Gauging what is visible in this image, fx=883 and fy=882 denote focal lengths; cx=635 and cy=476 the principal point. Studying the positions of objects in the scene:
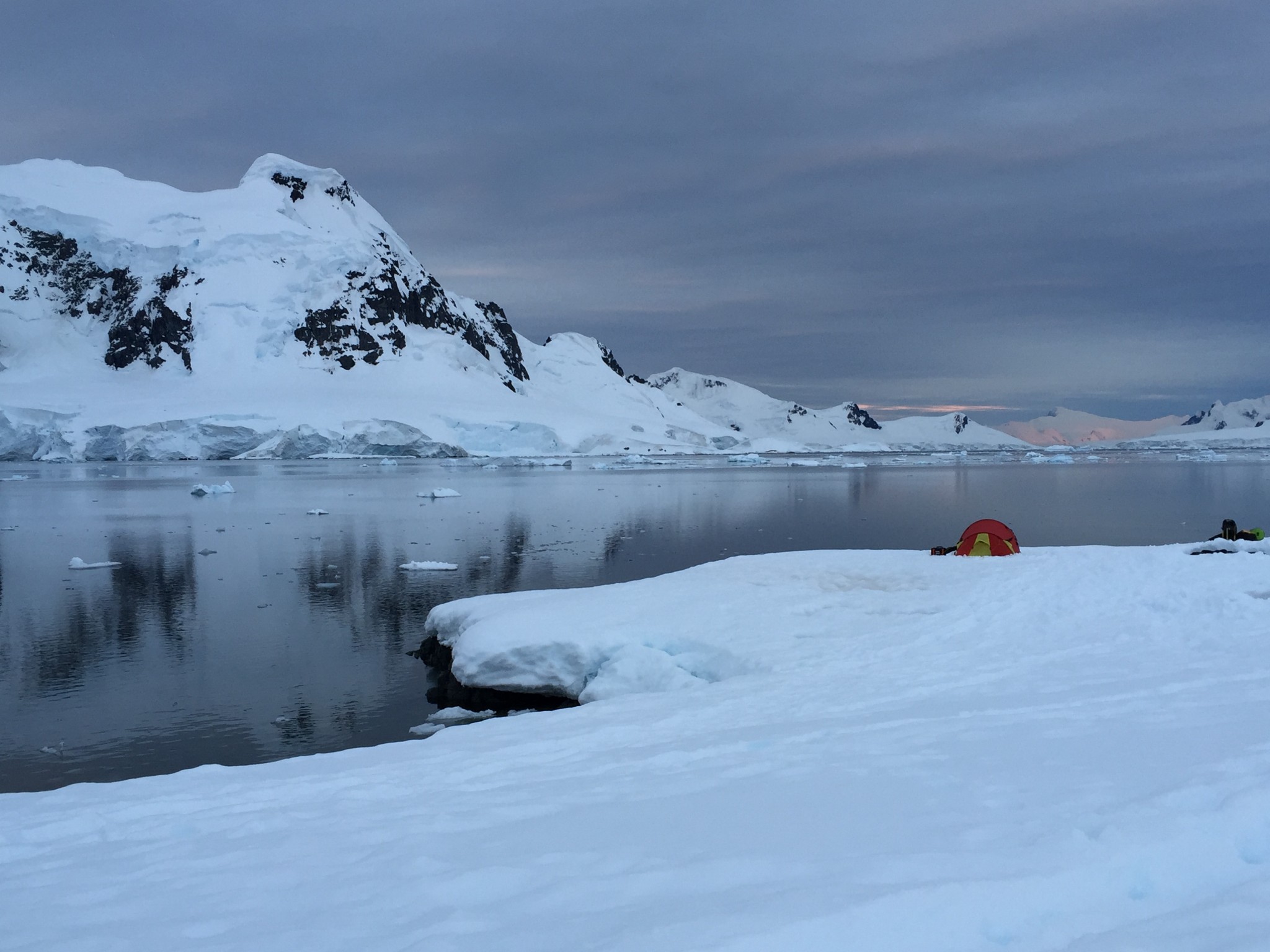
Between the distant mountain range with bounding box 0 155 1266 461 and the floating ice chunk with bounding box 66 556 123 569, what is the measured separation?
7494 centimetres

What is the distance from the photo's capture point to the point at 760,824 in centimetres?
433

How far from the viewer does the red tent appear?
646 inches

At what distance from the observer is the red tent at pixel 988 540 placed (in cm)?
1641

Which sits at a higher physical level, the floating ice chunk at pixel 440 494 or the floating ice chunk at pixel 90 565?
the floating ice chunk at pixel 440 494

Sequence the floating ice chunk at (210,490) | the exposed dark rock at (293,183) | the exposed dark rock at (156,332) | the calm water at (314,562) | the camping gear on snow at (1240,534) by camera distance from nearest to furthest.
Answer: the calm water at (314,562) → the camping gear on snow at (1240,534) → the floating ice chunk at (210,490) → the exposed dark rock at (156,332) → the exposed dark rock at (293,183)

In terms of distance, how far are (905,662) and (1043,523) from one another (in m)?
27.7

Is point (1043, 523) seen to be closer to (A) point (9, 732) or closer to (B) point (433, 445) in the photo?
(A) point (9, 732)

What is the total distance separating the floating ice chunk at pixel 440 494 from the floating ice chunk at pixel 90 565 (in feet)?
67.7

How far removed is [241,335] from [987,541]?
11996 cm

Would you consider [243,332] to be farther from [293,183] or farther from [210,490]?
[210,490]

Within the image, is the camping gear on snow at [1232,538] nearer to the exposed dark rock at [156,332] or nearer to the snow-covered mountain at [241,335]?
the snow-covered mountain at [241,335]

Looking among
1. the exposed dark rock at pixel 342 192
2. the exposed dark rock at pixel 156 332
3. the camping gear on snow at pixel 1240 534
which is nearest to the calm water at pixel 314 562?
the camping gear on snow at pixel 1240 534

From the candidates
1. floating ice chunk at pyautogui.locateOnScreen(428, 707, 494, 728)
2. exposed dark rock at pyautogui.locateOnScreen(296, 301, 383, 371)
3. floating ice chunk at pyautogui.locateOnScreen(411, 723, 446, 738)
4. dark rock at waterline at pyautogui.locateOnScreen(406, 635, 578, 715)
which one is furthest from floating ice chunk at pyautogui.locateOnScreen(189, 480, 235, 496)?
exposed dark rock at pyautogui.locateOnScreen(296, 301, 383, 371)

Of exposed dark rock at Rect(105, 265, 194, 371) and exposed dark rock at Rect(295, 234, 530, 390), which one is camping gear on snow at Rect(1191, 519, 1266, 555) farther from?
exposed dark rock at Rect(105, 265, 194, 371)
